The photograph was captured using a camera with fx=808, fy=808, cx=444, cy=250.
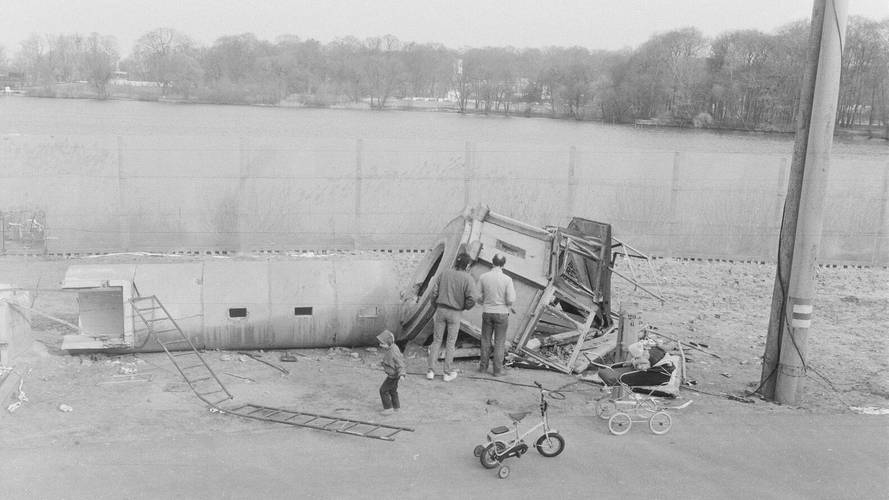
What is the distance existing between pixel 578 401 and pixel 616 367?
627 millimetres

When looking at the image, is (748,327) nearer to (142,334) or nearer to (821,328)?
(821,328)

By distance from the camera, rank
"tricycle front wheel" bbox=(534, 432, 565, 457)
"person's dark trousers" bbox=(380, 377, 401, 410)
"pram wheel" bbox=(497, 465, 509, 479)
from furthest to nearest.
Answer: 1. "person's dark trousers" bbox=(380, 377, 401, 410)
2. "tricycle front wheel" bbox=(534, 432, 565, 457)
3. "pram wheel" bbox=(497, 465, 509, 479)

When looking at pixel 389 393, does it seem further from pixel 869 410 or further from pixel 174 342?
pixel 869 410

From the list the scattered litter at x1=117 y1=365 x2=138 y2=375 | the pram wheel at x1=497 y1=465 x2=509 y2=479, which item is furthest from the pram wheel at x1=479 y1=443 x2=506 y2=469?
the scattered litter at x1=117 y1=365 x2=138 y2=375

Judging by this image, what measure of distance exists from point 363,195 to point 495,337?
876 cm

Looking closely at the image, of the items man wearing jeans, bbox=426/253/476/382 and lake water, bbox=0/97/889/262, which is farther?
lake water, bbox=0/97/889/262

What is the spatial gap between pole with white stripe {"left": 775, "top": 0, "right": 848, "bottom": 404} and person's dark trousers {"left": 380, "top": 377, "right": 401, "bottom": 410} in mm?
4833

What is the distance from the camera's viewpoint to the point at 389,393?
9164 millimetres

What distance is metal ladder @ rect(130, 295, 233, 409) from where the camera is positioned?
1009 centimetres

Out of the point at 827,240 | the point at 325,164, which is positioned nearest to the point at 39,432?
the point at 325,164

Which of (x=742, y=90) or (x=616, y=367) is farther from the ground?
(x=742, y=90)

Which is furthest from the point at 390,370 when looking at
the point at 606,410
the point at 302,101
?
the point at 302,101

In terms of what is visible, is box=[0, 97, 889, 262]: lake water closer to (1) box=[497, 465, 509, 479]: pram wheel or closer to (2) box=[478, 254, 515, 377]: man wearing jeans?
(2) box=[478, 254, 515, 377]: man wearing jeans

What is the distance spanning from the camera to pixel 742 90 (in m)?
32.7
